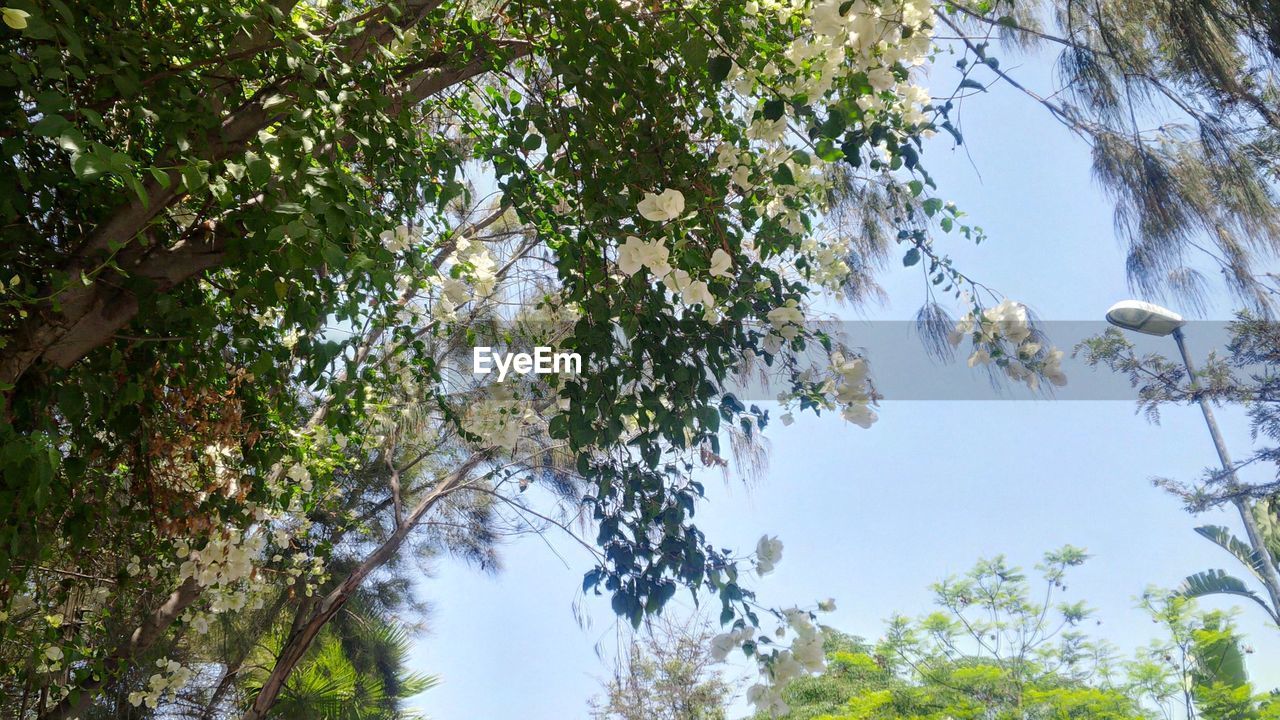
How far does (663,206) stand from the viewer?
99 centimetres

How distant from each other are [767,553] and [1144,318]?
128 inches

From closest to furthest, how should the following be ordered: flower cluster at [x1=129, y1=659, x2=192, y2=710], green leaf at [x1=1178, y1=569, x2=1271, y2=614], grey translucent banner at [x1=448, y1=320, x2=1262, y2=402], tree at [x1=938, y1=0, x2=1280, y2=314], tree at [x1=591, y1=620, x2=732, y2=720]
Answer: tree at [x1=938, y1=0, x2=1280, y2=314]
flower cluster at [x1=129, y1=659, x2=192, y2=710]
grey translucent banner at [x1=448, y1=320, x2=1262, y2=402]
green leaf at [x1=1178, y1=569, x2=1271, y2=614]
tree at [x1=591, y1=620, x2=732, y2=720]

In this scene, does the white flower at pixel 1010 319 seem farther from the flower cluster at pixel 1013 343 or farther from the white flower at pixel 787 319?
the white flower at pixel 787 319

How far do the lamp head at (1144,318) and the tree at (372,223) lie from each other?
2.73 metres

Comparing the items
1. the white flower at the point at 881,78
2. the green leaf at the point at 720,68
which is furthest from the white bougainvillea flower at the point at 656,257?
the white flower at the point at 881,78

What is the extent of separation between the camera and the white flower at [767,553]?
43.7 inches

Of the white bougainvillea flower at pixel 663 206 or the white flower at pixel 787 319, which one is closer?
the white bougainvillea flower at pixel 663 206

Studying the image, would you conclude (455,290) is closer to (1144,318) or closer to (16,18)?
(16,18)

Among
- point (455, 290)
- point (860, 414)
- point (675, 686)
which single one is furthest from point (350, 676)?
point (860, 414)

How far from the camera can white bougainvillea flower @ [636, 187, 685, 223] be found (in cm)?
98

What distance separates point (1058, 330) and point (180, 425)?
14.0ft

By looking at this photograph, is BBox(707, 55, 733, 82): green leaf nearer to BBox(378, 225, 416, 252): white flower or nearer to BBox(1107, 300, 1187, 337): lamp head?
BBox(378, 225, 416, 252): white flower

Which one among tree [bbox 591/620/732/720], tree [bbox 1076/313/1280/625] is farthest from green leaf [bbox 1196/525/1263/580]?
tree [bbox 591/620/732/720]

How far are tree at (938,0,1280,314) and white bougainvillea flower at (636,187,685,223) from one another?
354 mm
